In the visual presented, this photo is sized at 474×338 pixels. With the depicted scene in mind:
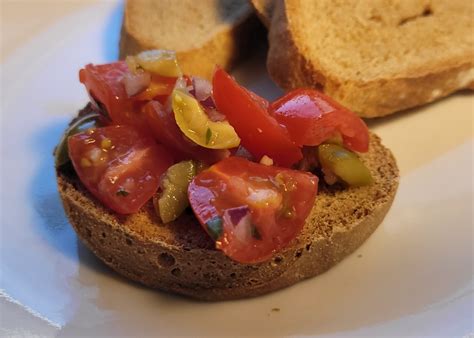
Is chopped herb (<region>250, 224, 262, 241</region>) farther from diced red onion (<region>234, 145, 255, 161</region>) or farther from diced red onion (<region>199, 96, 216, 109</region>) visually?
diced red onion (<region>199, 96, 216, 109</region>)

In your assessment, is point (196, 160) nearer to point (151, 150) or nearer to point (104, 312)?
point (151, 150)

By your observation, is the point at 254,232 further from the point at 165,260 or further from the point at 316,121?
the point at 316,121

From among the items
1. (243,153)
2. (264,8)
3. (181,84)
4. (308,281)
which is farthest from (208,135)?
(264,8)

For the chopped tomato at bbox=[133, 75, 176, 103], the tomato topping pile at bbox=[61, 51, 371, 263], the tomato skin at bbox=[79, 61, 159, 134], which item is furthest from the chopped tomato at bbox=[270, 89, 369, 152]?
the tomato skin at bbox=[79, 61, 159, 134]

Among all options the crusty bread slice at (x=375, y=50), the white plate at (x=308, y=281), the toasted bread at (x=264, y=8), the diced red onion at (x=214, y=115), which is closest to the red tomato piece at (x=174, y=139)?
the diced red onion at (x=214, y=115)

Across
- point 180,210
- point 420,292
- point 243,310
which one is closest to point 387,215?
point 420,292
